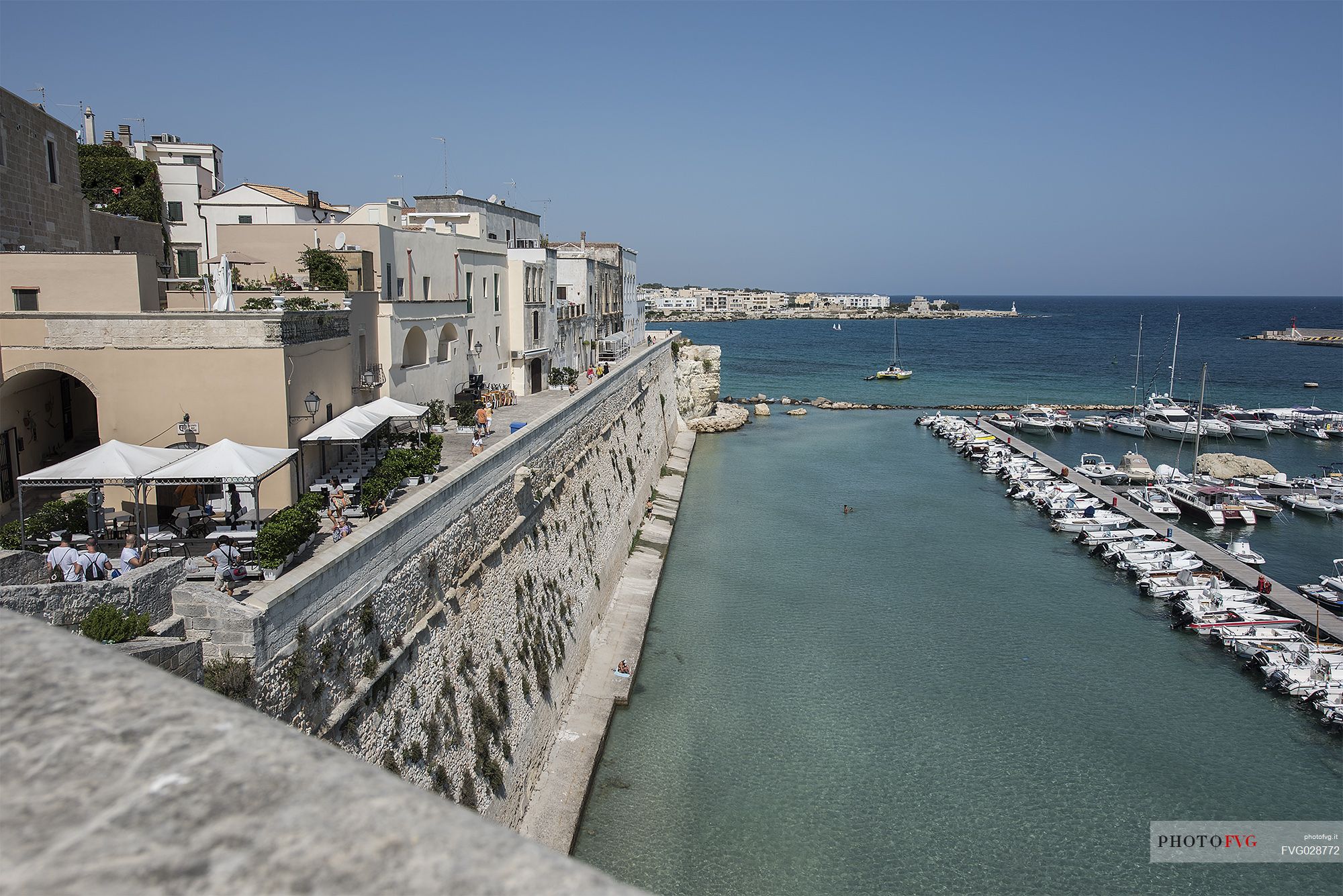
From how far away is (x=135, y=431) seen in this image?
11859 millimetres

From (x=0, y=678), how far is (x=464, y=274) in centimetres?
2284

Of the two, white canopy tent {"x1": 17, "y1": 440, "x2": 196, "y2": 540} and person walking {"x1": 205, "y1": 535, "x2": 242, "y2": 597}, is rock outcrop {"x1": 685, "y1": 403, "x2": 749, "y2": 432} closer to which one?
white canopy tent {"x1": 17, "y1": 440, "x2": 196, "y2": 540}

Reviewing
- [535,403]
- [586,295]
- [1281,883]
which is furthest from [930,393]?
[1281,883]

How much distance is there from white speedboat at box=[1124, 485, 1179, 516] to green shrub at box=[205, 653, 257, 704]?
31.9m

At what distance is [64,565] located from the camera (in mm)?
9156

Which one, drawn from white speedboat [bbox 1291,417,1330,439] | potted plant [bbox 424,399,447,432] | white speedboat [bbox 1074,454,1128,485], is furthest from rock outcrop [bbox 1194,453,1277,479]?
potted plant [bbox 424,399,447,432]

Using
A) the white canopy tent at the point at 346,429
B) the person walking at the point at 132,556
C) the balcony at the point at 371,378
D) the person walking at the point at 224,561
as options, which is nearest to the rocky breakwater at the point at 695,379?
the balcony at the point at 371,378

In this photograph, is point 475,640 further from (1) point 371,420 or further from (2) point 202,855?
(2) point 202,855

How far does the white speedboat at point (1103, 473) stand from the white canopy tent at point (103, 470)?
117 ft

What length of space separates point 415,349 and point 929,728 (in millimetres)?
13492

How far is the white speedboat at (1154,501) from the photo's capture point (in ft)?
106

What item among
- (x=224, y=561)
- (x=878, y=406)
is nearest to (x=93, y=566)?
(x=224, y=561)

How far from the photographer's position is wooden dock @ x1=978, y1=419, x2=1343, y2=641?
2138 centimetres

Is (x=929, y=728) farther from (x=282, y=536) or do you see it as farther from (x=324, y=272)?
(x=324, y=272)
